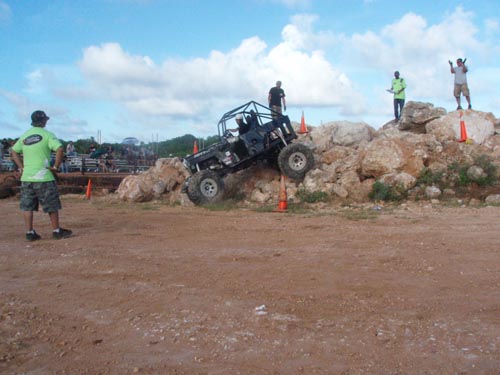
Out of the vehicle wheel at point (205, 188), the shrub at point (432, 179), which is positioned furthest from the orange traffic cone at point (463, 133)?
the vehicle wheel at point (205, 188)

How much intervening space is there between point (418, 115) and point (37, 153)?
12298 mm

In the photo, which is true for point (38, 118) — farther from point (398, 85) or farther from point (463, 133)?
point (398, 85)

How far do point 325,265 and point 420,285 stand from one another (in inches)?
45.0

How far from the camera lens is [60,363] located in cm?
336

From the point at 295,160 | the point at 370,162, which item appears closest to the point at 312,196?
the point at 295,160

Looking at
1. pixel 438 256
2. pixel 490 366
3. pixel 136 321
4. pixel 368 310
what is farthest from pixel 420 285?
pixel 136 321

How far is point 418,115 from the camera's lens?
1656cm

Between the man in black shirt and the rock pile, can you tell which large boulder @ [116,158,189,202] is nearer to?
the rock pile

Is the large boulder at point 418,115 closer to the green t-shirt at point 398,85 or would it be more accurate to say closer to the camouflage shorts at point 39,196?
the green t-shirt at point 398,85

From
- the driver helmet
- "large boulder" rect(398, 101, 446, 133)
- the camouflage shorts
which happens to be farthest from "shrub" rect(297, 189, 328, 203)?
the driver helmet

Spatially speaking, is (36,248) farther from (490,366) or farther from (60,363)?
(490,366)

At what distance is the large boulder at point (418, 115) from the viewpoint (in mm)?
16438

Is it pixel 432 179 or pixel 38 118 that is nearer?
pixel 38 118

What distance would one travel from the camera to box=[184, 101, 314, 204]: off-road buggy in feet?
42.7
